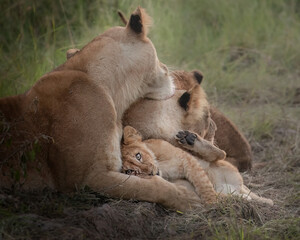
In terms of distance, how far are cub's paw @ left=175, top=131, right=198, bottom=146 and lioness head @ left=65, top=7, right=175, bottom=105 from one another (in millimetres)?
456

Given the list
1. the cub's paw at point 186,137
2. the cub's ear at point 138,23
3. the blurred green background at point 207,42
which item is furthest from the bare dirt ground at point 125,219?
the blurred green background at point 207,42

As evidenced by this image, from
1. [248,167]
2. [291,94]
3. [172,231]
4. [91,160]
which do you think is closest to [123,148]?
[91,160]

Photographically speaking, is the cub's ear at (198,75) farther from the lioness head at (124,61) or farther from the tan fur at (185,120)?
the lioness head at (124,61)

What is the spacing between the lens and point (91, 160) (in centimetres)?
391

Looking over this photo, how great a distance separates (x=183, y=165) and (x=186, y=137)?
316 millimetres

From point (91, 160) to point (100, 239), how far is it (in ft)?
2.22

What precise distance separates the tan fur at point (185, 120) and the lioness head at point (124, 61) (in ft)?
0.56

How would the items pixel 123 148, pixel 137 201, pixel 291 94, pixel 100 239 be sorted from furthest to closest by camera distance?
pixel 291 94
pixel 123 148
pixel 137 201
pixel 100 239

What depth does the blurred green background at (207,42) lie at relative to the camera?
6422 millimetres

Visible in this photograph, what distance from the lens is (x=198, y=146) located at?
185 inches

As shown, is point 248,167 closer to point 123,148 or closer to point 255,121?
point 255,121

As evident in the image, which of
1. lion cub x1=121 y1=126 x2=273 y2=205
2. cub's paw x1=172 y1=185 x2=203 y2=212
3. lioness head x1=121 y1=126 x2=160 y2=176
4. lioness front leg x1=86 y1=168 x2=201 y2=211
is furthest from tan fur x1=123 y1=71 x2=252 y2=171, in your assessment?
lioness front leg x1=86 y1=168 x2=201 y2=211

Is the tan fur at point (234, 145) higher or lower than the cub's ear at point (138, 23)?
lower

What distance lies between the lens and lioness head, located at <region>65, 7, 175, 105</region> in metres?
4.29
